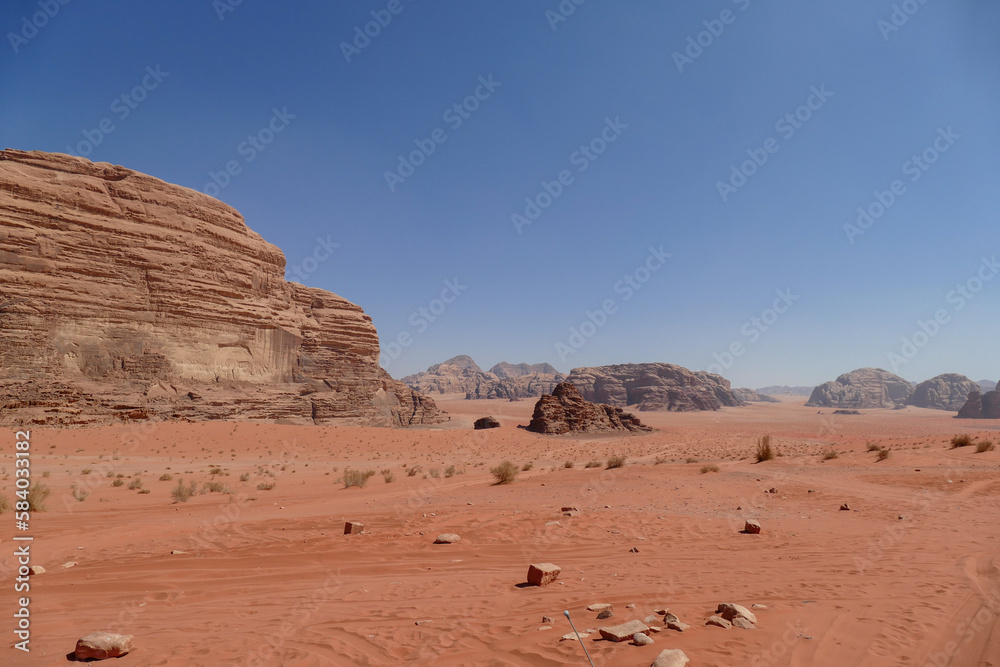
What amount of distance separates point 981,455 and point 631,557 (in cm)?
1962

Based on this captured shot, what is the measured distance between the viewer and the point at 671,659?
130 inches

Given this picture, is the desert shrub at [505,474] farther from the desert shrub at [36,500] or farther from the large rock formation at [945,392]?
the large rock formation at [945,392]

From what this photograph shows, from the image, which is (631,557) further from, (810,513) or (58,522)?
(58,522)

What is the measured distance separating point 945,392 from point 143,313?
525ft

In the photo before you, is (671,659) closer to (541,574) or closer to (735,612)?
(735,612)

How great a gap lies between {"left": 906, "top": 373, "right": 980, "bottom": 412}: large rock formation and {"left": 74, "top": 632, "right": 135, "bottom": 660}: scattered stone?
152510 millimetres

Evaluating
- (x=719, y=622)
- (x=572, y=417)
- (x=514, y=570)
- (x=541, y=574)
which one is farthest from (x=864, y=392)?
(x=719, y=622)

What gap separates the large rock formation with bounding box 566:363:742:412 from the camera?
109 meters

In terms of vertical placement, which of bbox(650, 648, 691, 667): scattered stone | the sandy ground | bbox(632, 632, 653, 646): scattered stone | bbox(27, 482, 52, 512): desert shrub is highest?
bbox(27, 482, 52, 512): desert shrub

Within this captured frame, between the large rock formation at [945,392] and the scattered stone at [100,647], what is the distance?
500 feet

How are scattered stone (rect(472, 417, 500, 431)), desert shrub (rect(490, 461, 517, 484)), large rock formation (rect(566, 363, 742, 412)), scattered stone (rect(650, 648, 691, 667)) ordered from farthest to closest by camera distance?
1. large rock formation (rect(566, 363, 742, 412))
2. scattered stone (rect(472, 417, 500, 431))
3. desert shrub (rect(490, 461, 517, 484))
4. scattered stone (rect(650, 648, 691, 667))

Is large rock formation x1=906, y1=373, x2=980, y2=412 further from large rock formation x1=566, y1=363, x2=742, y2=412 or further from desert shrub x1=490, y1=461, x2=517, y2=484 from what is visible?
desert shrub x1=490, y1=461, x2=517, y2=484

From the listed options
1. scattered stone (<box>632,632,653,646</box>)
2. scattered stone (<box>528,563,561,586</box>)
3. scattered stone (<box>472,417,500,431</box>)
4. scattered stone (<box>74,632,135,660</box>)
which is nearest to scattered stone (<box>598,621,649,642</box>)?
scattered stone (<box>632,632,653,646</box>)

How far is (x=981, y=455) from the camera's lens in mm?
17688
